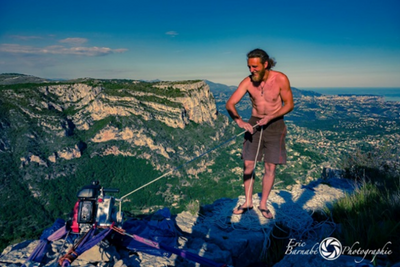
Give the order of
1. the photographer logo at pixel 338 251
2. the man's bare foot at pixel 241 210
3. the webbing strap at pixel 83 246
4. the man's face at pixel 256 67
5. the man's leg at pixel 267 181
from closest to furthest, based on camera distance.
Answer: the photographer logo at pixel 338 251 → the webbing strap at pixel 83 246 → the man's face at pixel 256 67 → the man's leg at pixel 267 181 → the man's bare foot at pixel 241 210

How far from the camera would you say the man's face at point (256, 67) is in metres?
3.49

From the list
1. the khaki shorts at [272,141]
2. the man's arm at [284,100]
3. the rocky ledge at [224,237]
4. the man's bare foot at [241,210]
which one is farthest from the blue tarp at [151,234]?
the man's arm at [284,100]

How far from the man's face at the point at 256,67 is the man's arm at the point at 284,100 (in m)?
0.35

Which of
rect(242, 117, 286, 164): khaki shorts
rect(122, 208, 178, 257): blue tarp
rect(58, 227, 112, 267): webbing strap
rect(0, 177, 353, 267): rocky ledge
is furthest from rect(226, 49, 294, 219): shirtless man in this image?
rect(58, 227, 112, 267): webbing strap

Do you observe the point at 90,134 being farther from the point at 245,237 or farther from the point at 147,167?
the point at 245,237

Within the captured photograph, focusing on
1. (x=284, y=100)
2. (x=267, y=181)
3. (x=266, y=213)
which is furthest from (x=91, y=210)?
(x=284, y=100)

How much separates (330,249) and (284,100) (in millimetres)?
2247

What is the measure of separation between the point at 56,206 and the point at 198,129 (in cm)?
7272

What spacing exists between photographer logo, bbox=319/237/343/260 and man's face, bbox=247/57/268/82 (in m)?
2.40

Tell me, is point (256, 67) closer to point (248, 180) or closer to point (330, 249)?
point (248, 180)

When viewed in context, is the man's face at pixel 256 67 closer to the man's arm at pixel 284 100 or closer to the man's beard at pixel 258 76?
the man's beard at pixel 258 76

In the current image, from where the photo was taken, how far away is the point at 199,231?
157 inches

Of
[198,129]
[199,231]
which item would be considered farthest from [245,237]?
[198,129]

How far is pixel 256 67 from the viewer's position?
3.52m
